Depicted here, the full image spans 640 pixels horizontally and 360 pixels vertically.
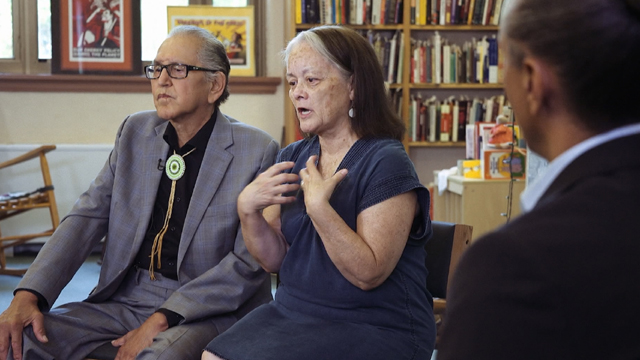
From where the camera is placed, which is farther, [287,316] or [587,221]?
[287,316]

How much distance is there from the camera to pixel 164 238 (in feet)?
5.89

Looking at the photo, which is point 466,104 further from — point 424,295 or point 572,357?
point 572,357

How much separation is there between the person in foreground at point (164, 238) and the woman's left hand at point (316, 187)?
1.43 feet

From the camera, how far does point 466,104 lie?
5.05 meters

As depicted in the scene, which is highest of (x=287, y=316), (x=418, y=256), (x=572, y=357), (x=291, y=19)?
(x=291, y=19)

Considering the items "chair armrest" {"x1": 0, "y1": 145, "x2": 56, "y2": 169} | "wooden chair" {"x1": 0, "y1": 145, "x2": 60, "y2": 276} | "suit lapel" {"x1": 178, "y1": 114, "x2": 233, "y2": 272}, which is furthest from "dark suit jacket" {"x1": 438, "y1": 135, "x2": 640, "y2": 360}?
"chair armrest" {"x1": 0, "y1": 145, "x2": 56, "y2": 169}

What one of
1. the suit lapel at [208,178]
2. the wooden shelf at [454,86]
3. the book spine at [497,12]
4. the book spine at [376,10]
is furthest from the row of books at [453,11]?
the suit lapel at [208,178]

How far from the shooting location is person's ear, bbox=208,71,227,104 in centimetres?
193

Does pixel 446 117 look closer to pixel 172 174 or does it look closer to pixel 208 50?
pixel 208 50

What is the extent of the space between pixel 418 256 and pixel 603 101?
90 cm

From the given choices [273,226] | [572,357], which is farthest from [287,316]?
[572,357]

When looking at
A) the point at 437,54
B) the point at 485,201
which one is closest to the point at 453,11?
the point at 437,54

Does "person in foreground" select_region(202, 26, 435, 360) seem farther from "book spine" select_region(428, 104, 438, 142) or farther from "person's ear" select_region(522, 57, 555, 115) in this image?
"book spine" select_region(428, 104, 438, 142)

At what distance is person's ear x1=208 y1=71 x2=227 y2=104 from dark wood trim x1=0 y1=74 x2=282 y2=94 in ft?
10.1
